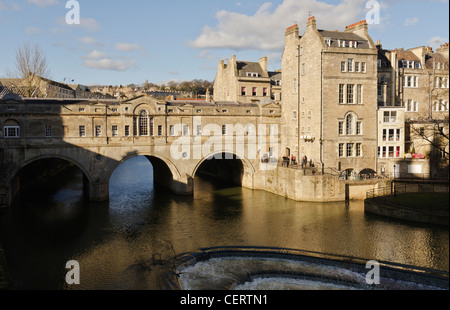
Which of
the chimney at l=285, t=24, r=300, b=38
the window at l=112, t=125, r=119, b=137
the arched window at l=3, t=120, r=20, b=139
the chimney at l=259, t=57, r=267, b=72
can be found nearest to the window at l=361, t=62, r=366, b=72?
the chimney at l=285, t=24, r=300, b=38

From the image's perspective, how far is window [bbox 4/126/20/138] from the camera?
3697 centimetres

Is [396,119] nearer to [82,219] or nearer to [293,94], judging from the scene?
[293,94]

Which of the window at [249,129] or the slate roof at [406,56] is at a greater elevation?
the slate roof at [406,56]

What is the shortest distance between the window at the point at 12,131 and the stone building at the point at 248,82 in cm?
3163

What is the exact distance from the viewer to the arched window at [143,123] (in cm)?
4144

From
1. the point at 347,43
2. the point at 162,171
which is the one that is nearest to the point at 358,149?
the point at 347,43

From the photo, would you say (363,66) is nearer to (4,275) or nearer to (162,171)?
(162,171)

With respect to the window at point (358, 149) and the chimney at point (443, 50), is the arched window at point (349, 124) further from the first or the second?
the chimney at point (443, 50)

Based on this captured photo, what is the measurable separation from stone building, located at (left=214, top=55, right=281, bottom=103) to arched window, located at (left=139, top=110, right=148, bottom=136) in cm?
2099

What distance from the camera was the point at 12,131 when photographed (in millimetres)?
37156

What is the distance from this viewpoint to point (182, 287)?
20203 millimetres

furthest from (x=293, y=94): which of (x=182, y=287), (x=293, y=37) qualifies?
(x=182, y=287)

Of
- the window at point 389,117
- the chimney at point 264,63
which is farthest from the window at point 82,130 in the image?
the chimney at point 264,63

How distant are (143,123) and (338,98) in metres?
21.2
